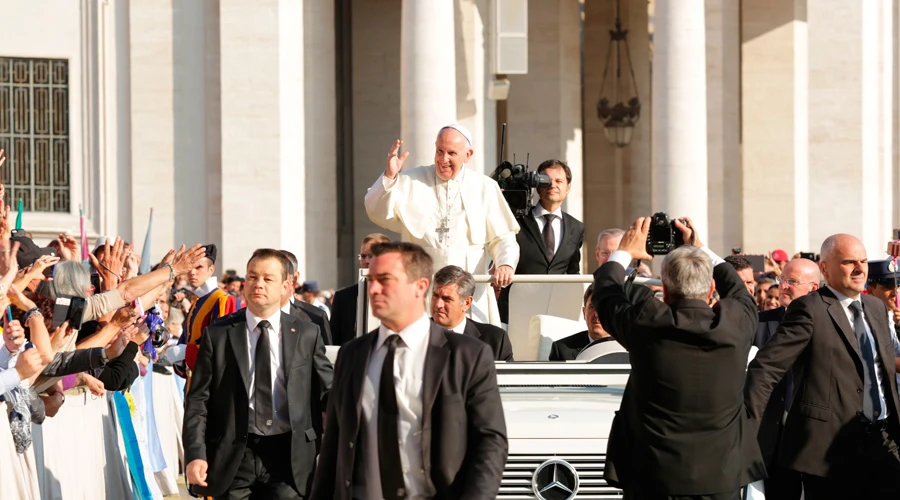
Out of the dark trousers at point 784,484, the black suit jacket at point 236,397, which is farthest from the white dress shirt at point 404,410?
the dark trousers at point 784,484

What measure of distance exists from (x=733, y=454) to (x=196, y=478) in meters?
2.53

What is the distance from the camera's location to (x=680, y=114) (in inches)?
1117

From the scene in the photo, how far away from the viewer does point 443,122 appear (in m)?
27.8

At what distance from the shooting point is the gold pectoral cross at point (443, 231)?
11.1 m

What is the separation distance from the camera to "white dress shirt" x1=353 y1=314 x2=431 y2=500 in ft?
20.6

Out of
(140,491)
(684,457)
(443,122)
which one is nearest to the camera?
(684,457)

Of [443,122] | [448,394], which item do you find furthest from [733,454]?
[443,122]

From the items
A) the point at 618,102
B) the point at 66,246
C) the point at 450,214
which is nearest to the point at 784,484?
the point at 450,214

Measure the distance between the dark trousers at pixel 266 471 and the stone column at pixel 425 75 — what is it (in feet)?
64.6

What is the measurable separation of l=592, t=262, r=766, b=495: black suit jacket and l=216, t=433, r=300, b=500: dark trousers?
5.79 feet

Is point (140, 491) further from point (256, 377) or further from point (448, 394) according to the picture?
point (448, 394)

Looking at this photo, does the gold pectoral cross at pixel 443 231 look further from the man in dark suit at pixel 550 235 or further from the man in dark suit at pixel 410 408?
the man in dark suit at pixel 410 408

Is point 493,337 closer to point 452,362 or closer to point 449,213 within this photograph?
point 449,213

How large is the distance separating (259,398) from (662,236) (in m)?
2.17
